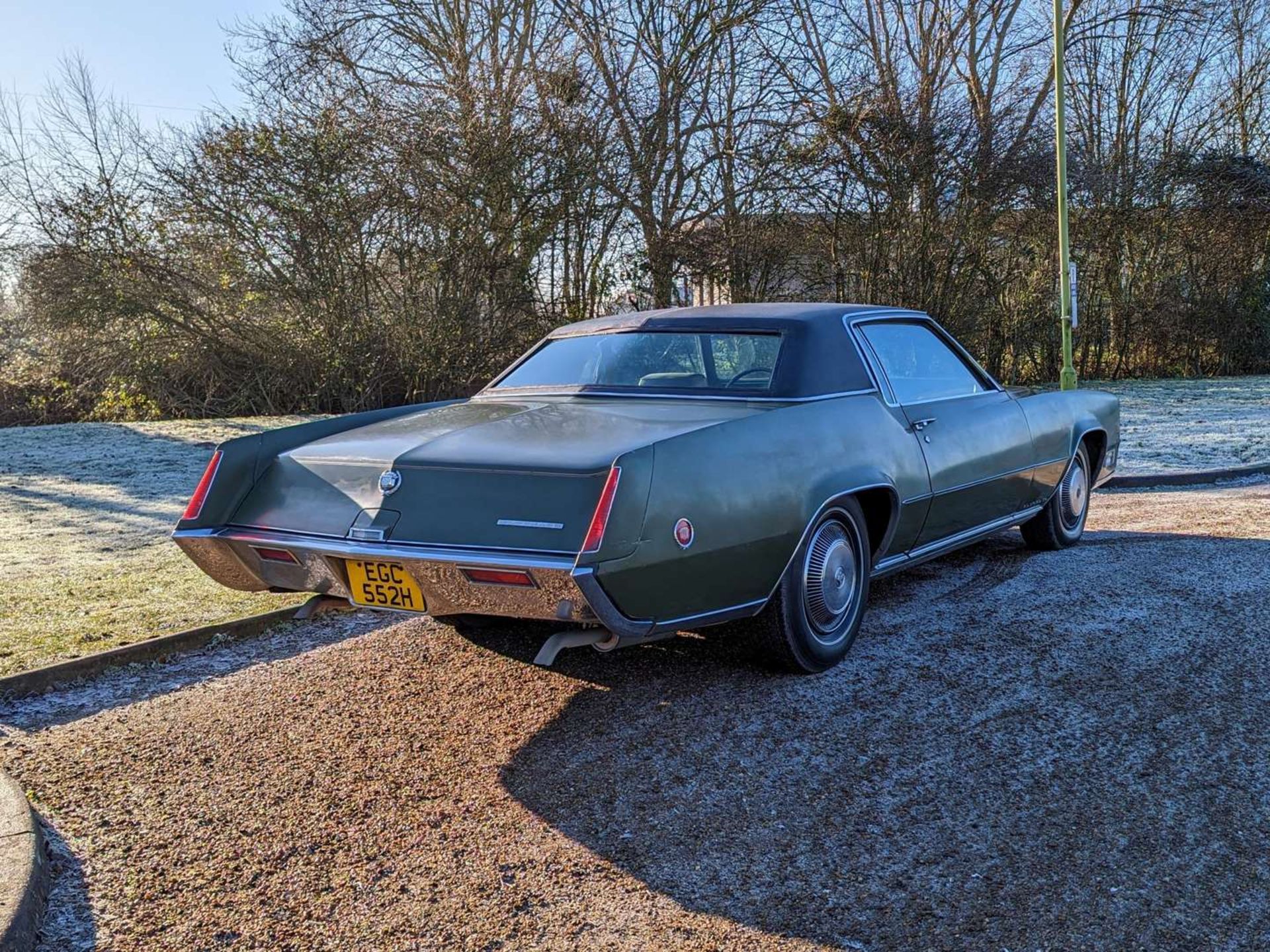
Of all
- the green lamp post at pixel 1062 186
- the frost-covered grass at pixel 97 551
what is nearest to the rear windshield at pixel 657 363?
the frost-covered grass at pixel 97 551

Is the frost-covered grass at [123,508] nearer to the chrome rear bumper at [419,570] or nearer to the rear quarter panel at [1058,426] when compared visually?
the chrome rear bumper at [419,570]

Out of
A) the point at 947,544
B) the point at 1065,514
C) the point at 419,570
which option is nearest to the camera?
the point at 419,570

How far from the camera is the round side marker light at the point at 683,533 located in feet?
11.3

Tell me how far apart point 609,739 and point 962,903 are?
135 centimetres

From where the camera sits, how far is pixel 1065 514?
20.6ft

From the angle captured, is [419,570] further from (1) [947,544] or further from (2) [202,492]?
(1) [947,544]

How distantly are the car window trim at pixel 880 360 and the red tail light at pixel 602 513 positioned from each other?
5.93 feet

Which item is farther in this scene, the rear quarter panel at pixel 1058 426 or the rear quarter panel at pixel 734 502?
the rear quarter panel at pixel 1058 426

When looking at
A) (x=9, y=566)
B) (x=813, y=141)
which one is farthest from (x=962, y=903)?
(x=813, y=141)

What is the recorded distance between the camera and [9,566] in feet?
20.5

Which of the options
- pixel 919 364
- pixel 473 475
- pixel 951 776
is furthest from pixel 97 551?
pixel 951 776

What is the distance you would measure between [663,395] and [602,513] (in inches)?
51.1

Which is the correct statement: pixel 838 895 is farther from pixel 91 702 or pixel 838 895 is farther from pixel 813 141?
pixel 813 141

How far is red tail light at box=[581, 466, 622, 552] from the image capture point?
3.26 m
